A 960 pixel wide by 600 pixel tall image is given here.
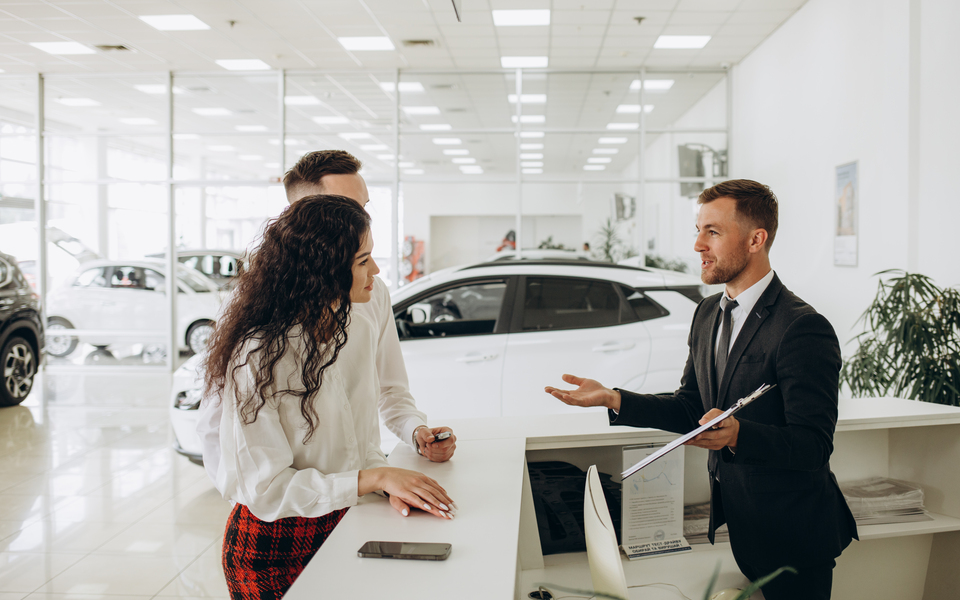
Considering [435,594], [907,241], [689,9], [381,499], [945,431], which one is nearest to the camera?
[435,594]

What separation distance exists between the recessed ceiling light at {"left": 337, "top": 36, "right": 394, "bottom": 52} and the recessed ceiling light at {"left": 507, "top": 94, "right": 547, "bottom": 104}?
1.98 m

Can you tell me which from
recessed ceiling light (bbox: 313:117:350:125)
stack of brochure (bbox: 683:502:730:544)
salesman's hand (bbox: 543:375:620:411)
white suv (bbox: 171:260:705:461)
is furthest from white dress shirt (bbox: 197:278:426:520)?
recessed ceiling light (bbox: 313:117:350:125)

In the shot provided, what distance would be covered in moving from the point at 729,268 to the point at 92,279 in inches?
344

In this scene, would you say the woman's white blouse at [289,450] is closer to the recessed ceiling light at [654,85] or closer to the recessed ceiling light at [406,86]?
the recessed ceiling light at [406,86]

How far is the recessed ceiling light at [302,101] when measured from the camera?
8672 millimetres

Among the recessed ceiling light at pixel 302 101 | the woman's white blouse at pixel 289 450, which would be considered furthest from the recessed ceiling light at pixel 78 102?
the woman's white blouse at pixel 289 450

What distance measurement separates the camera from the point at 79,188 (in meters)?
8.58

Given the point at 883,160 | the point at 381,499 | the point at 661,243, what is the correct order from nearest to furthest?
the point at 381,499, the point at 883,160, the point at 661,243

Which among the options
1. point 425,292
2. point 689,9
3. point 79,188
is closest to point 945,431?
point 425,292

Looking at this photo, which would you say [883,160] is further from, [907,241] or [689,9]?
[689,9]

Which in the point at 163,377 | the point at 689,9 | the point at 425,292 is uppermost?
the point at 689,9

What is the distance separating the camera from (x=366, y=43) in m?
6.92

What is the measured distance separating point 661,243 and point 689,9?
399cm

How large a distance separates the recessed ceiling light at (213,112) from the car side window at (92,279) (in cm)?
283
